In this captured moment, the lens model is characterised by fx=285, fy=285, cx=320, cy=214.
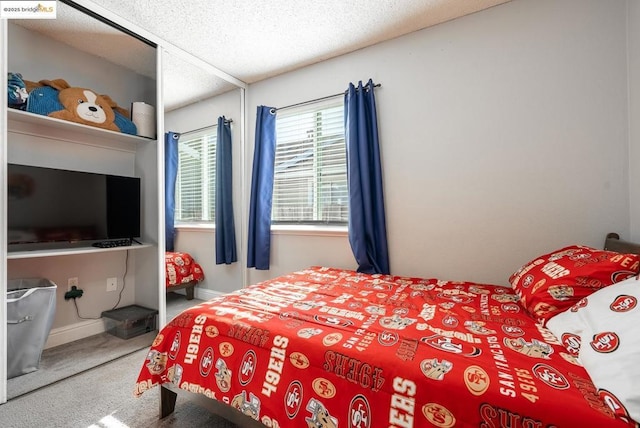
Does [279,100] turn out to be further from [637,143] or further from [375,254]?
[637,143]

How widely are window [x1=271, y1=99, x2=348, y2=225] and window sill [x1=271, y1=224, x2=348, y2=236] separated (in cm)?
6

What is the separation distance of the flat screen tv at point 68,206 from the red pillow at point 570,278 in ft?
9.05

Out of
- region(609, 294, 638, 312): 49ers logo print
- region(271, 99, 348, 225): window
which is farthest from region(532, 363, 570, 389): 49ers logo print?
region(271, 99, 348, 225): window

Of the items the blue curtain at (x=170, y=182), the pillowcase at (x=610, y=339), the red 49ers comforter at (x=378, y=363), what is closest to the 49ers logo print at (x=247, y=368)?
the red 49ers comforter at (x=378, y=363)

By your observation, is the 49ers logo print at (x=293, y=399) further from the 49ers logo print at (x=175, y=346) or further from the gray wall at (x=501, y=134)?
the gray wall at (x=501, y=134)

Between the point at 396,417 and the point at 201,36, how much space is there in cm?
289

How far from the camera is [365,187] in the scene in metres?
2.41

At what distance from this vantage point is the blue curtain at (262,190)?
2.99m

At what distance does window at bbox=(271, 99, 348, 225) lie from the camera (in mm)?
2752

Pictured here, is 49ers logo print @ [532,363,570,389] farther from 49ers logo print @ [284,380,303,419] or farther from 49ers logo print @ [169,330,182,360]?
49ers logo print @ [169,330,182,360]

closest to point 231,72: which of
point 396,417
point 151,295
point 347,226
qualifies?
point 347,226

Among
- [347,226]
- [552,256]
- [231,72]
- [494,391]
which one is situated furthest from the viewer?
[231,72]

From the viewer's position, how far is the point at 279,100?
10.0ft

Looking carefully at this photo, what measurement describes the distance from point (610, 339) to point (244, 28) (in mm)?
2792
